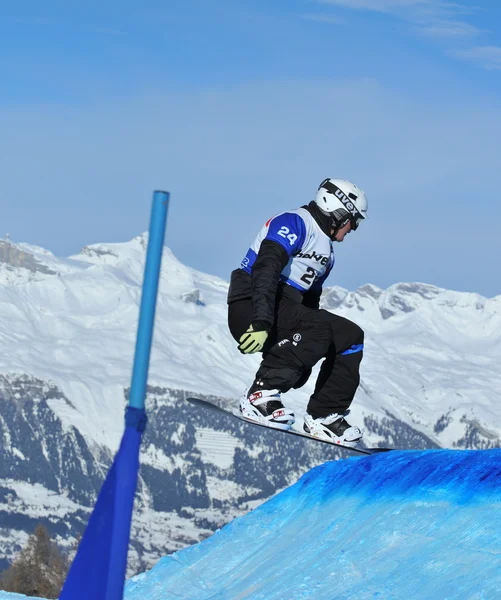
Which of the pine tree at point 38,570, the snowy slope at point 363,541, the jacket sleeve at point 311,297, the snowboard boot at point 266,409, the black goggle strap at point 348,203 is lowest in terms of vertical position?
the pine tree at point 38,570

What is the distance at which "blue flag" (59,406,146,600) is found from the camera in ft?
17.9

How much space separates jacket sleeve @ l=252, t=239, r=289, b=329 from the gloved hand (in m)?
0.04

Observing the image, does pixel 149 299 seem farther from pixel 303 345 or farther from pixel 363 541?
pixel 303 345

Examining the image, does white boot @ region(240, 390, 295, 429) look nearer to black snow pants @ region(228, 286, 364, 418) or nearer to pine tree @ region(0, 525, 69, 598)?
black snow pants @ region(228, 286, 364, 418)

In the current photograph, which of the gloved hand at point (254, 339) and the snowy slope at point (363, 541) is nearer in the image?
the snowy slope at point (363, 541)

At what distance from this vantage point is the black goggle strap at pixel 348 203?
36.8 ft

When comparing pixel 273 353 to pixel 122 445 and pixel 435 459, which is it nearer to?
pixel 435 459

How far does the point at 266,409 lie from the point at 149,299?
651 centimetres

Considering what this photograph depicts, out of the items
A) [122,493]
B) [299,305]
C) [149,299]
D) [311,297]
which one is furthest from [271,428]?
[149,299]

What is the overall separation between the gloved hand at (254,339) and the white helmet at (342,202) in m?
1.72

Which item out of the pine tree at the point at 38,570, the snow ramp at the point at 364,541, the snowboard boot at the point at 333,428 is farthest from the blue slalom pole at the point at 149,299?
the pine tree at the point at 38,570

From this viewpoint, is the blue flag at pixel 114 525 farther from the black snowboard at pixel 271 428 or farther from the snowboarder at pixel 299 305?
the black snowboard at pixel 271 428

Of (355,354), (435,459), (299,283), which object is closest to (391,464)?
(435,459)

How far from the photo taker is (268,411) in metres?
11.7
